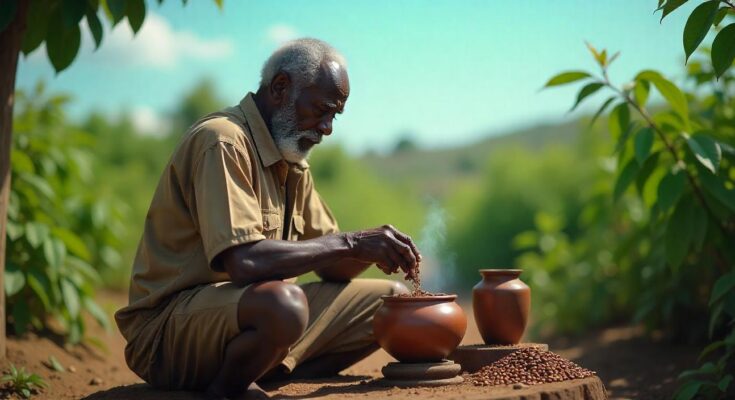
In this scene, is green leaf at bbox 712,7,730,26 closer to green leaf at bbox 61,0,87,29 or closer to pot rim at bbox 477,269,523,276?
pot rim at bbox 477,269,523,276

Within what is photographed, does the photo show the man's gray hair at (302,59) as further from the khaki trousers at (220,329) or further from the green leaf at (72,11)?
the khaki trousers at (220,329)

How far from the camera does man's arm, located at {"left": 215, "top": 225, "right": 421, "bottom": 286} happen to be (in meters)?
3.08

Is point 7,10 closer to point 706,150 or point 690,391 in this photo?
point 706,150

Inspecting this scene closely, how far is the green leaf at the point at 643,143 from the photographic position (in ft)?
13.3

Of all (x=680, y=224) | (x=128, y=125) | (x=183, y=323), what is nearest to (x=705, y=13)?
(x=680, y=224)

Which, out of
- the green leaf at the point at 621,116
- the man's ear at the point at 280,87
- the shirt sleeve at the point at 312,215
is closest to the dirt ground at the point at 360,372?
the shirt sleeve at the point at 312,215

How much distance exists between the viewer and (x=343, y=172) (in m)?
14.0

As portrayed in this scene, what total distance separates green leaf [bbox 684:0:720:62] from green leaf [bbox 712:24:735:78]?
0.10 m

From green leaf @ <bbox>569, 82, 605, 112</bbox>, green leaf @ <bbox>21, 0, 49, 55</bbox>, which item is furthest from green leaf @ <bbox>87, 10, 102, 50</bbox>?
green leaf @ <bbox>569, 82, 605, 112</bbox>

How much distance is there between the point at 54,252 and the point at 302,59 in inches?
82.3

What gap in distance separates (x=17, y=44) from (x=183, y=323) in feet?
5.39

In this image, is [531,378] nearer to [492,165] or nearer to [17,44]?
[17,44]

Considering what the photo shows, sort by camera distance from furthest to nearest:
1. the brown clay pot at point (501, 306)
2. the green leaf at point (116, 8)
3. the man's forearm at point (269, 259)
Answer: the brown clay pot at point (501, 306)
the green leaf at point (116, 8)
the man's forearm at point (269, 259)

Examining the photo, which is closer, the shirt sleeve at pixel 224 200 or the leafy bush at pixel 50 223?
the shirt sleeve at pixel 224 200
